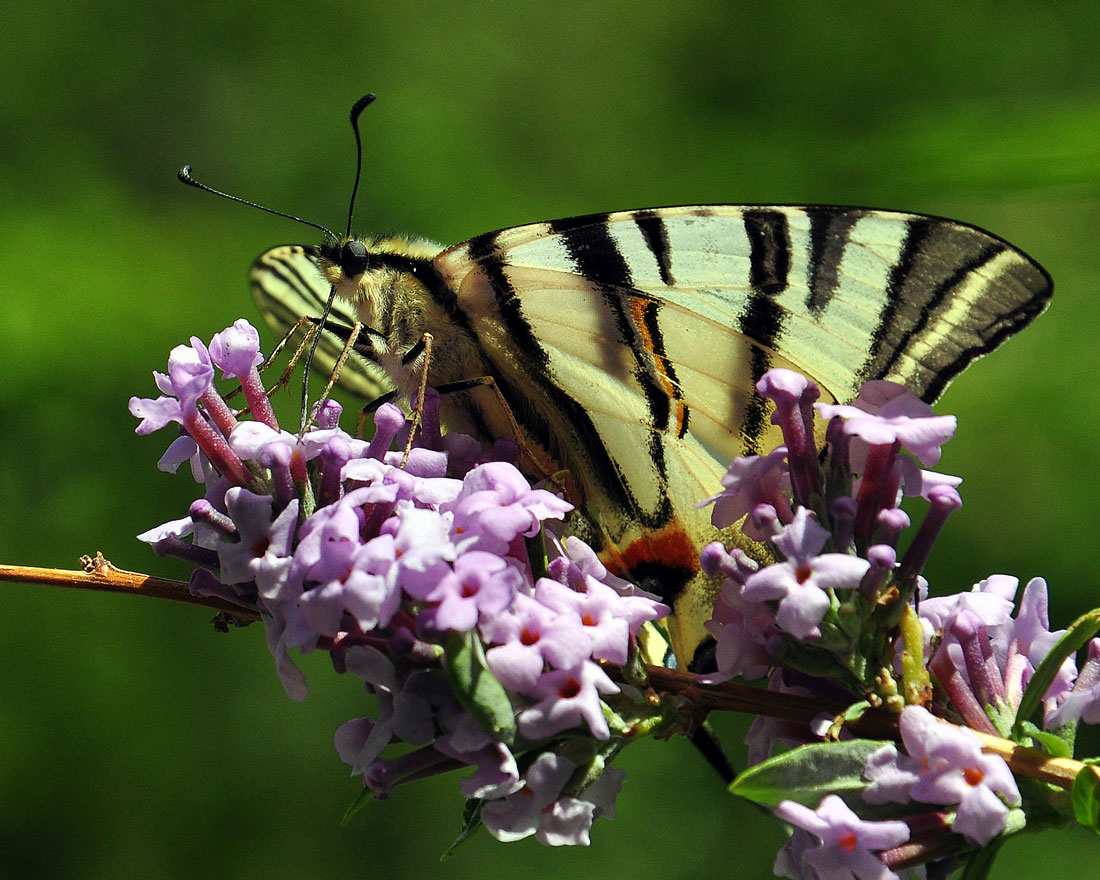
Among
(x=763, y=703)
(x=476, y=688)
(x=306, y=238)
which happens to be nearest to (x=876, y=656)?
(x=763, y=703)

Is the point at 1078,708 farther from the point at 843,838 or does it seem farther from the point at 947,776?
the point at 843,838

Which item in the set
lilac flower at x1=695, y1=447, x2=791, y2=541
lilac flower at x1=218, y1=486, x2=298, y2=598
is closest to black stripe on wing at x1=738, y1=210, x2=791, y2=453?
lilac flower at x1=695, y1=447, x2=791, y2=541

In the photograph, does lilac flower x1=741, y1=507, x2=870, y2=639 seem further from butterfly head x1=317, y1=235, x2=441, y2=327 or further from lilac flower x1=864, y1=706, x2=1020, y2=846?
butterfly head x1=317, y1=235, x2=441, y2=327

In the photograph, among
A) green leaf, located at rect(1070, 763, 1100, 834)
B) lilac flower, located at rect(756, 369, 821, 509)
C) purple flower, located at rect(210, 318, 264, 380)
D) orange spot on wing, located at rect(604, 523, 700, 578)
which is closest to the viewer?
green leaf, located at rect(1070, 763, 1100, 834)

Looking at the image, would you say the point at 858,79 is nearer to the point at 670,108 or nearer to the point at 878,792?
the point at 670,108

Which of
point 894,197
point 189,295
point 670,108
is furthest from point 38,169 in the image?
point 894,197
